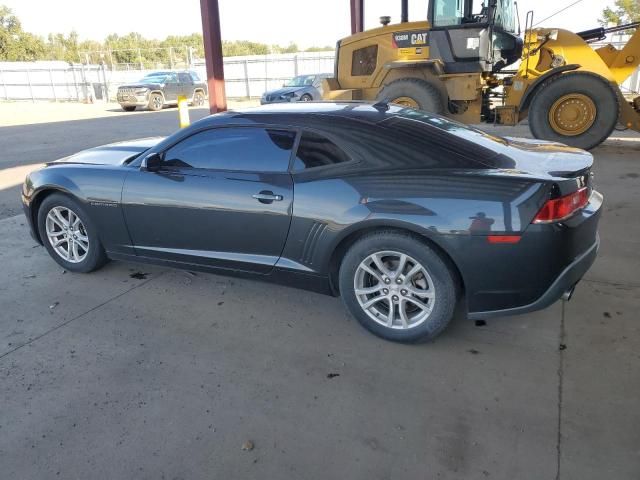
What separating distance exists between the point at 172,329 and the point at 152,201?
100cm

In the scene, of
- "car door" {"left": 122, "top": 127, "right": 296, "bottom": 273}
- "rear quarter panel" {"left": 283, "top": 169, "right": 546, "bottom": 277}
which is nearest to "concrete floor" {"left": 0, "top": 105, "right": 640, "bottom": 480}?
"car door" {"left": 122, "top": 127, "right": 296, "bottom": 273}

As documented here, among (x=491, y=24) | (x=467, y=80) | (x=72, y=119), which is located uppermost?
(x=491, y=24)

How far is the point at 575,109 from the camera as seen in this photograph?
8.75 meters

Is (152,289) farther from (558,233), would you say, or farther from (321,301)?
(558,233)

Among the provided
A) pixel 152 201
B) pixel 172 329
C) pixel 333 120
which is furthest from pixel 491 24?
pixel 172 329

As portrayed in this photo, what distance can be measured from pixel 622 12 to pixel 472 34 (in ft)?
90.5

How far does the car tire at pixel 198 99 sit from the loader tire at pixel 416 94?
16.6m

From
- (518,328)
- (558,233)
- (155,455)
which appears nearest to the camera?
(155,455)

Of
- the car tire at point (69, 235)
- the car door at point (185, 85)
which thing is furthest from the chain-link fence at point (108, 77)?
the car tire at point (69, 235)

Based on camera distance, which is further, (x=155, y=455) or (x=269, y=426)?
(x=269, y=426)

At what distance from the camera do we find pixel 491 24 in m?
8.87

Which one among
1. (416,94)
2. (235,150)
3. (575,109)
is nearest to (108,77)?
(416,94)

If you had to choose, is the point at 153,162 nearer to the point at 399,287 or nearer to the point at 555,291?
the point at 399,287

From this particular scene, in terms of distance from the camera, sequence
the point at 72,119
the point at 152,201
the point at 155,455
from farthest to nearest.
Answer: the point at 72,119 < the point at 152,201 < the point at 155,455
